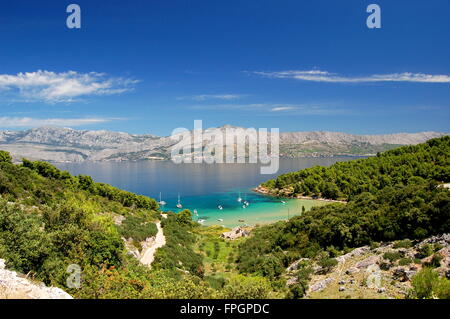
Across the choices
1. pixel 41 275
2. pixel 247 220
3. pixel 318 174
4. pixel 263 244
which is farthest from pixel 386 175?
pixel 41 275

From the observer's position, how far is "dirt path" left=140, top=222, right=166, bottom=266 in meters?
25.6

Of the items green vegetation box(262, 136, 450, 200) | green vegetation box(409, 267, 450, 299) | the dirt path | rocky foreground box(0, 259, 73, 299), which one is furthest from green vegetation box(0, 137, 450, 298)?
green vegetation box(262, 136, 450, 200)

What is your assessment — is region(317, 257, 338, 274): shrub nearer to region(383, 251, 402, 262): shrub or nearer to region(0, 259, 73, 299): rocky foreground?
region(383, 251, 402, 262): shrub

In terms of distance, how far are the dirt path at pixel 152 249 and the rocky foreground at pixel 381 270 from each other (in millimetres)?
12841

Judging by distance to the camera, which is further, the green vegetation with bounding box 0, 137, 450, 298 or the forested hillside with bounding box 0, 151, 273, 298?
the green vegetation with bounding box 0, 137, 450, 298

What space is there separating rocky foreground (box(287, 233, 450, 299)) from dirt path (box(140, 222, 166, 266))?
42.1ft

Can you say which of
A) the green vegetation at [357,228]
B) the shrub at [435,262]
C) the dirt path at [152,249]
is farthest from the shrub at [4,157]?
the shrub at [435,262]

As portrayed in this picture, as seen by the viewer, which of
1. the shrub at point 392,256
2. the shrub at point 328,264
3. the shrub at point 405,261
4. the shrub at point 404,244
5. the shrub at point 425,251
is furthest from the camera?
the shrub at point 328,264

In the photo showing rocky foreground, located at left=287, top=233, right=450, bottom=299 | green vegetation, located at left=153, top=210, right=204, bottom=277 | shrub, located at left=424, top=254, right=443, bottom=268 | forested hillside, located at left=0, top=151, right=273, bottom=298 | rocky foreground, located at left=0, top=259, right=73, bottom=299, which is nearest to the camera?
rocky foreground, located at left=0, top=259, right=73, bottom=299

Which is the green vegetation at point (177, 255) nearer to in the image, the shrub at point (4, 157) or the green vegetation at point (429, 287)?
the green vegetation at point (429, 287)

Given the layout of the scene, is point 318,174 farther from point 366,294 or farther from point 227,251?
point 366,294

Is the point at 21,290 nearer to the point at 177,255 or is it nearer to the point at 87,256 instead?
the point at 87,256

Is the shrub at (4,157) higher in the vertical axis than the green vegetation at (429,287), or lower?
higher

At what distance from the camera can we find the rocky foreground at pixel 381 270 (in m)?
14.4
